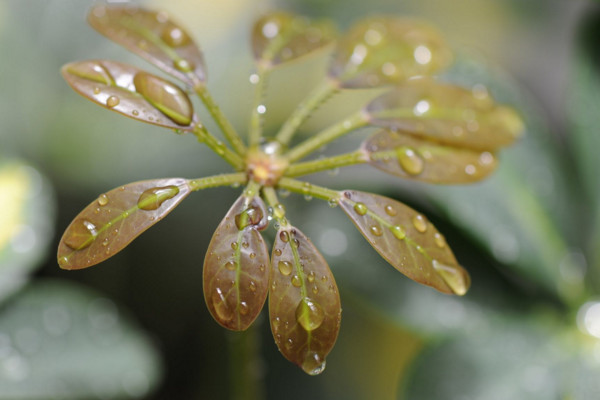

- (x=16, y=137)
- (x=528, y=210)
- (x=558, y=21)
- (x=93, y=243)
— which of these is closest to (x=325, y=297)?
(x=93, y=243)

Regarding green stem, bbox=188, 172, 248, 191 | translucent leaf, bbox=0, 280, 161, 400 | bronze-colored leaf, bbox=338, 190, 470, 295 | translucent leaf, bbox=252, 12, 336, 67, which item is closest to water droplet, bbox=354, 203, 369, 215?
bronze-colored leaf, bbox=338, 190, 470, 295

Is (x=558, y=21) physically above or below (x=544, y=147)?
above

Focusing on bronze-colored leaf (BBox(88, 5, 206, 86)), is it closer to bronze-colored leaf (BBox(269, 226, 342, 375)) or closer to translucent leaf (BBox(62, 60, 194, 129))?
translucent leaf (BBox(62, 60, 194, 129))

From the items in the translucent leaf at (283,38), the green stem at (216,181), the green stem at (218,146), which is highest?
the translucent leaf at (283,38)

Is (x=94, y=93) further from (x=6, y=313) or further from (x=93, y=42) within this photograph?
(x=93, y=42)

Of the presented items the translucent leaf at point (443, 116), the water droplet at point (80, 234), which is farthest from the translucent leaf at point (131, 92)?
the translucent leaf at point (443, 116)

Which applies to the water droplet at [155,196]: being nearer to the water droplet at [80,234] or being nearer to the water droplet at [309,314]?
the water droplet at [80,234]
